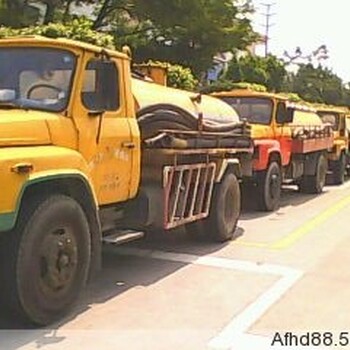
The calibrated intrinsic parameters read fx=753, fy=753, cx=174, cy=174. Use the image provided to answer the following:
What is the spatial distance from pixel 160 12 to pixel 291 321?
86.3ft

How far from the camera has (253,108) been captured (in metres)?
14.4

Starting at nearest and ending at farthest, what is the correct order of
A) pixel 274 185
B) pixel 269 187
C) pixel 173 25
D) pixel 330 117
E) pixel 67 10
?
pixel 269 187, pixel 274 185, pixel 330 117, pixel 67 10, pixel 173 25

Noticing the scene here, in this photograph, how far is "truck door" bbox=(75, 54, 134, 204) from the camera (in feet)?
22.4

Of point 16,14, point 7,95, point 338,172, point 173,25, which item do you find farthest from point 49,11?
point 7,95

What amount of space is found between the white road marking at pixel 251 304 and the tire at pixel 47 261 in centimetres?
135

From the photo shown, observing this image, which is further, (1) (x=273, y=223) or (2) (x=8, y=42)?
(1) (x=273, y=223)

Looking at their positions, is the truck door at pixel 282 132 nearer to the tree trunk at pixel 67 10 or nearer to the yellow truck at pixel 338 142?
the yellow truck at pixel 338 142

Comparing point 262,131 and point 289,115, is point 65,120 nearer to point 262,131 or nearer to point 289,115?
point 262,131

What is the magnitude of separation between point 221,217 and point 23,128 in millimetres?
4364

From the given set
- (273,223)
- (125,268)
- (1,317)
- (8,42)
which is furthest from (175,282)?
(273,223)

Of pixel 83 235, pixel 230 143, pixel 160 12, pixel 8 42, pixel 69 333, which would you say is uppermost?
pixel 160 12

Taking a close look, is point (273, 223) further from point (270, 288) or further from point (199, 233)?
point (270, 288)

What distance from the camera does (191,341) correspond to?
5.77m

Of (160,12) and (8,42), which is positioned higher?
(160,12)
